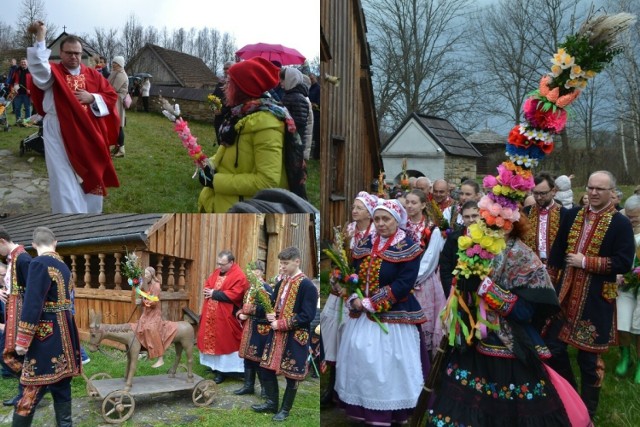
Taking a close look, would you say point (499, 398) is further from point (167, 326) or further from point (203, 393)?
point (167, 326)

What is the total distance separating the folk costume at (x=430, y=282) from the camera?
518cm

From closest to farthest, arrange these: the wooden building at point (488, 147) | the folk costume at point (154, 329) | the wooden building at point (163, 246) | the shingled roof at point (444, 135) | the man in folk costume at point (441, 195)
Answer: the wooden building at point (163, 246)
the folk costume at point (154, 329)
the man in folk costume at point (441, 195)
the shingled roof at point (444, 135)
the wooden building at point (488, 147)

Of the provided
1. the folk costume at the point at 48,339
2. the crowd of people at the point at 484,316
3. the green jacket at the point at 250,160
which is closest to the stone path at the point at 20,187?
the folk costume at the point at 48,339

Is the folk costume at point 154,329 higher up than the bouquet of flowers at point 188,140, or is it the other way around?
the bouquet of flowers at point 188,140

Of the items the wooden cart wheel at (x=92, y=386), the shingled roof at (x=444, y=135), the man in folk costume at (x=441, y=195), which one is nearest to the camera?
the wooden cart wheel at (x=92, y=386)

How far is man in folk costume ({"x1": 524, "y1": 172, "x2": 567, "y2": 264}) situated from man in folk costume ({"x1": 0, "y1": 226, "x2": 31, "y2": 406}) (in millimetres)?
3592

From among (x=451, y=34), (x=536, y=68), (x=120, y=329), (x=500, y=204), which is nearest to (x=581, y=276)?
(x=500, y=204)

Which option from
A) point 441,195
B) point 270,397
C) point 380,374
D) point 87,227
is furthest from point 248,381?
point 441,195

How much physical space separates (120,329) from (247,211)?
95 cm

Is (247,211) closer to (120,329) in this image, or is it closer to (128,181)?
(128,181)

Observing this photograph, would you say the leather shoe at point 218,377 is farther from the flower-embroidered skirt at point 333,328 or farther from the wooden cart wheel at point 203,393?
the flower-embroidered skirt at point 333,328

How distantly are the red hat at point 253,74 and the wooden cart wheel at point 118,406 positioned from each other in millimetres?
1724

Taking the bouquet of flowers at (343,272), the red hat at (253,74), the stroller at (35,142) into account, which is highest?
the red hat at (253,74)

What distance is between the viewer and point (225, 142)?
3.26 meters
